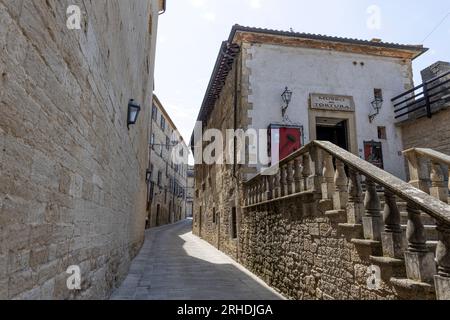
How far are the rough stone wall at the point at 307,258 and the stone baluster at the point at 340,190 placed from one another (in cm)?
30

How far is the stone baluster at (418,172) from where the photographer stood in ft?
16.8

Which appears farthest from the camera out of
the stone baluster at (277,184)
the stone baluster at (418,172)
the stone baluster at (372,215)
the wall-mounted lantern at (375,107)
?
the wall-mounted lantern at (375,107)

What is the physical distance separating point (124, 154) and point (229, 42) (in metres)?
5.73

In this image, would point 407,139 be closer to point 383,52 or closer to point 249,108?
point 383,52

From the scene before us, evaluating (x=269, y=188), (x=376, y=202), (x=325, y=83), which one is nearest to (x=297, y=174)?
(x=269, y=188)

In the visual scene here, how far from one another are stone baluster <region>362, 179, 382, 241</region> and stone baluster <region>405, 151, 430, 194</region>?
2.18m

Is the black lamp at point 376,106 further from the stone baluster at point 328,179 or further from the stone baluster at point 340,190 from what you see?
the stone baluster at point 340,190

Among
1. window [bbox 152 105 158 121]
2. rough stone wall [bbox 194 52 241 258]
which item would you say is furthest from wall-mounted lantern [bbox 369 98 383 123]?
window [bbox 152 105 158 121]

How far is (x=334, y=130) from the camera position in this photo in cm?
1025

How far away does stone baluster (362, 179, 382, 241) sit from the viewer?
3.39 metres

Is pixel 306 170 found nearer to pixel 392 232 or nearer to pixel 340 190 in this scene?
pixel 340 190

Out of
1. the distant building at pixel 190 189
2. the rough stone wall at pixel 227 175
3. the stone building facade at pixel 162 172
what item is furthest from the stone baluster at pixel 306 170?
the distant building at pixel 190 189

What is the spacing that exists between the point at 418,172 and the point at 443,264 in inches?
126
